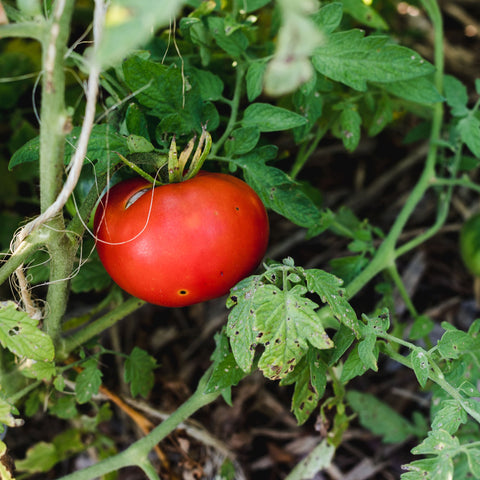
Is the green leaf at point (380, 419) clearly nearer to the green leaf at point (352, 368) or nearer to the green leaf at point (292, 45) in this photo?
the green leaf at point (352, 368)

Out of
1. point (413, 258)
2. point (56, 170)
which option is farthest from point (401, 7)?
point (56, 170)

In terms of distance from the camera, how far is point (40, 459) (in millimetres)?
1199

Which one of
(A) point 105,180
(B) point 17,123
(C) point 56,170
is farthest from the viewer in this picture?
(B) point 17,123

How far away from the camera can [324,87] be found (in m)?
1.07

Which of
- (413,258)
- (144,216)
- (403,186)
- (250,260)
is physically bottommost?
(413,258)

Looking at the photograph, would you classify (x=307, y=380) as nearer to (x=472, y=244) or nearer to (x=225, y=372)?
(x=225, y=372)

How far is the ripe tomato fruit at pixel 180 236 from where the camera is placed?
81 cm

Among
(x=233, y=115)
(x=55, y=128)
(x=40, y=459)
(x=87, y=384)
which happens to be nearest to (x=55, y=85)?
(x=55, y=128)

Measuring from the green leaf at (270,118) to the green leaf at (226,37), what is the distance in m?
0.13

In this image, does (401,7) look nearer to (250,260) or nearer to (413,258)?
(413,258)

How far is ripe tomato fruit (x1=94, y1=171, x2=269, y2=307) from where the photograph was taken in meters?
0.81

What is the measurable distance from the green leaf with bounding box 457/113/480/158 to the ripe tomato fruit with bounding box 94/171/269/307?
1.56 feet

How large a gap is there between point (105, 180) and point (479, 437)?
37.8 inches

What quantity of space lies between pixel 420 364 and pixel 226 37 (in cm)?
67
